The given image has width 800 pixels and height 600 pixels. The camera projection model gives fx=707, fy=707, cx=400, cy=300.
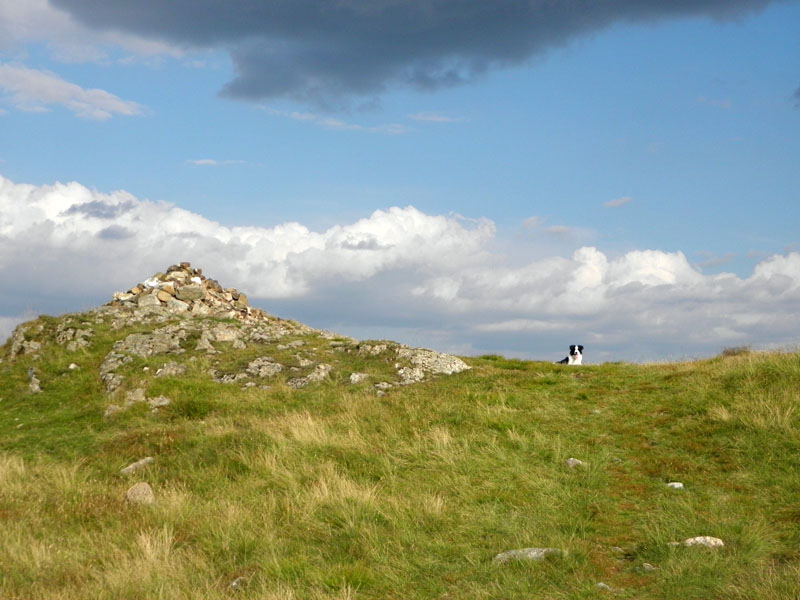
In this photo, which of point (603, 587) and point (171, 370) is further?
point (171, 370)

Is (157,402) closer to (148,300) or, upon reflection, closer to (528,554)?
(148,300)

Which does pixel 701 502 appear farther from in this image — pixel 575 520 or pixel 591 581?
pixel 591 581

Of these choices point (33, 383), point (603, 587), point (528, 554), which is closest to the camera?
point (603, 587)

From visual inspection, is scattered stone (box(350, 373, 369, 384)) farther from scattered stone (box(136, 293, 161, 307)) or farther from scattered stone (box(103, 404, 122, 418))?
scattered stone (box(136, 293, 161, 307))

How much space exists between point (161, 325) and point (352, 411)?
11673 mm

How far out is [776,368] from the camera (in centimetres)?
1566

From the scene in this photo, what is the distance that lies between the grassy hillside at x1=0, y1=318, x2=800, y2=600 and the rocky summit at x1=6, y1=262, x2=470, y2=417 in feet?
2.41

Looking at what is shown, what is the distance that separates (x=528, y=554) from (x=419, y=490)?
2.76 metres

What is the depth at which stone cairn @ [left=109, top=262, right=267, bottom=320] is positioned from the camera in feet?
89.0

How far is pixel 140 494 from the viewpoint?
35.3ft

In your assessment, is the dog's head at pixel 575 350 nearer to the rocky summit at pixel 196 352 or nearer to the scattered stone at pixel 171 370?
the rocky summit at pixel 196 352

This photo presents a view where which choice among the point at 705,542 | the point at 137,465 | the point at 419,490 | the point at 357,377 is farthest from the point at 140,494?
the point at 357,377

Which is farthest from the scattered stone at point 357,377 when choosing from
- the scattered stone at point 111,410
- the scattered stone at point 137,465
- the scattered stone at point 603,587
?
the scattered stone at point 603,587

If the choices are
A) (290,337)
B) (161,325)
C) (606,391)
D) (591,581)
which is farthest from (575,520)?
(161,325)
